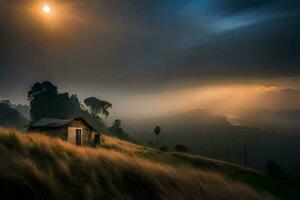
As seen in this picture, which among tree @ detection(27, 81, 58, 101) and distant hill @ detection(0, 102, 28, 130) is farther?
distant hill @ detection(0, 102, 28, 130)

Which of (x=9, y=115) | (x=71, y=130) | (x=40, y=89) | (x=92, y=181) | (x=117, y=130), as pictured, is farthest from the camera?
(x=9, y=115)

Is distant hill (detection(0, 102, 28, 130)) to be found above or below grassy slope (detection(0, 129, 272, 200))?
above

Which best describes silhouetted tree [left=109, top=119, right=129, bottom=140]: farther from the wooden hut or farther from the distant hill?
the wooden hut

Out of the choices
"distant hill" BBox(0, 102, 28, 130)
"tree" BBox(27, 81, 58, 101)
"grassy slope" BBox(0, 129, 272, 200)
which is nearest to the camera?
"grassy slope" BBox(0, 129, 272, 200)

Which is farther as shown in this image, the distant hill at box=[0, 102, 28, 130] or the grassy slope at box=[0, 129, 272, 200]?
the distant hill at box=[0, 102, 28, 130]

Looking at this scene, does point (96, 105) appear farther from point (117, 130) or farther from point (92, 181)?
point (92, 181)

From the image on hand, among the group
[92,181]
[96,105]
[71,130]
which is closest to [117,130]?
[96,105]

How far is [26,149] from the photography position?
6.88m

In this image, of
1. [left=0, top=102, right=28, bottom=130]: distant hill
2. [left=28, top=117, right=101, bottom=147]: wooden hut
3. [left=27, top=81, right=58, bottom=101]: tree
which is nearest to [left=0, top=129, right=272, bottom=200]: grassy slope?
[left=28, top=117, right=101, bottom=147]: wooden hut

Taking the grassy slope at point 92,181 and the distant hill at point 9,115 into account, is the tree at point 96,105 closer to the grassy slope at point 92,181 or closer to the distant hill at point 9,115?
the distant hill at point 9,115

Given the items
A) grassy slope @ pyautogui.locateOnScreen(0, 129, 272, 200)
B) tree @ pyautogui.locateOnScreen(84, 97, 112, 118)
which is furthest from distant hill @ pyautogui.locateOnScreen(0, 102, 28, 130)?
grassy slope @ pyautogui.locateOnScreen(0, 129, 272, 200)

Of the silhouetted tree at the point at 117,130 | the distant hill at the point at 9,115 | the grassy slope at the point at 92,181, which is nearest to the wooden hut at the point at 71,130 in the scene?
the grassy slope at the point at 92,181

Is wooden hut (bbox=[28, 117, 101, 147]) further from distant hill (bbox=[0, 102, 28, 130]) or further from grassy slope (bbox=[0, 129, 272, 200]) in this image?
distant hill (bbox=[0, 102, 28, 130])

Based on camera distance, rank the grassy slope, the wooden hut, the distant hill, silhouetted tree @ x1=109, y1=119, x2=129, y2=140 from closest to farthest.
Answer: the grassy slope
the wooden hut
silhouetted tree @ x1=109, y1=119, x2=129, y2=140
the distant hill
